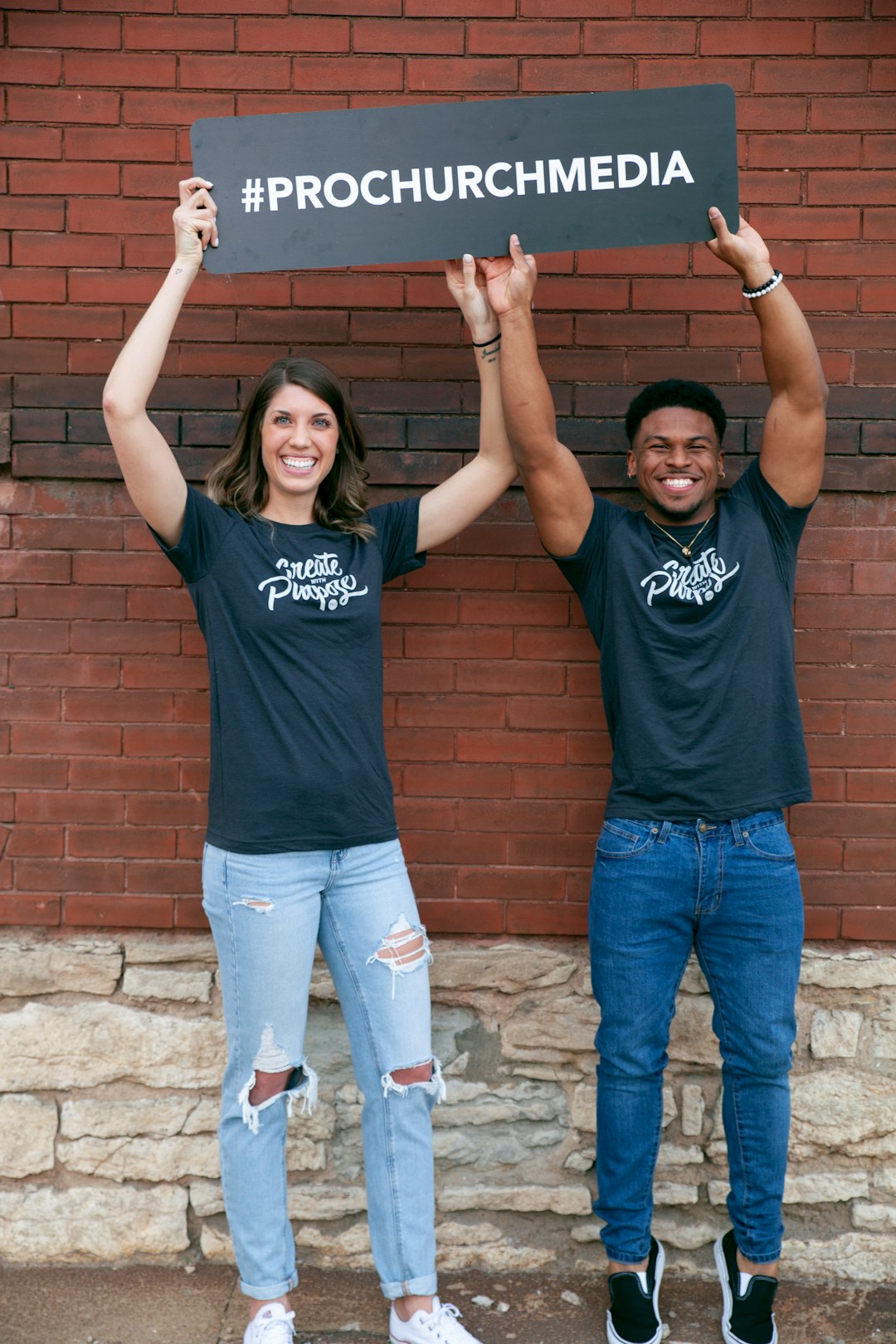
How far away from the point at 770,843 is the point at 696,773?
256 mm

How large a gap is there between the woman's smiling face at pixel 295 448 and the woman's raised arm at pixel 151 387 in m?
0.24

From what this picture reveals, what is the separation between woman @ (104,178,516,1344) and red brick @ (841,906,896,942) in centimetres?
129

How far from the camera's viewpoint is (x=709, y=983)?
9.45 ft

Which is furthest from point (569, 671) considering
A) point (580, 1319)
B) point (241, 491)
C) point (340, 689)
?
point (580, 1319)

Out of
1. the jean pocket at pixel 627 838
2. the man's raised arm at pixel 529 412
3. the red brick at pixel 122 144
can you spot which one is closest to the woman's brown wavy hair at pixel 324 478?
the man's raised arm at pixel 529 412

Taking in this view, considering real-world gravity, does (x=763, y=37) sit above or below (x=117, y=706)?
above

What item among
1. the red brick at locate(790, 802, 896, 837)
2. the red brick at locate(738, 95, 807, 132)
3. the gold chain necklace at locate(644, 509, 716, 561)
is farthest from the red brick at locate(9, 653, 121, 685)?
the red brick at locate(738, 95, 807, 132)

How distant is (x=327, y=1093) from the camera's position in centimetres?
324

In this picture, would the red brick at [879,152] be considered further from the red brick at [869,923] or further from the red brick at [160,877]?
the red brick at [160,877]

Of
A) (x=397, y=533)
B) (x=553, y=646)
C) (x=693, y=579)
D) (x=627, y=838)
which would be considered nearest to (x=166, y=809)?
(x=397, y=533)

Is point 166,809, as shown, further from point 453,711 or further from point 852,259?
point 852,259

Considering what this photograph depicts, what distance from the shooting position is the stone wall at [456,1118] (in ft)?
10.5

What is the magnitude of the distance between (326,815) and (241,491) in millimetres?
821

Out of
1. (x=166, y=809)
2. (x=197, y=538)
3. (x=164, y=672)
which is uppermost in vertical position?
(x=197, y=538)
